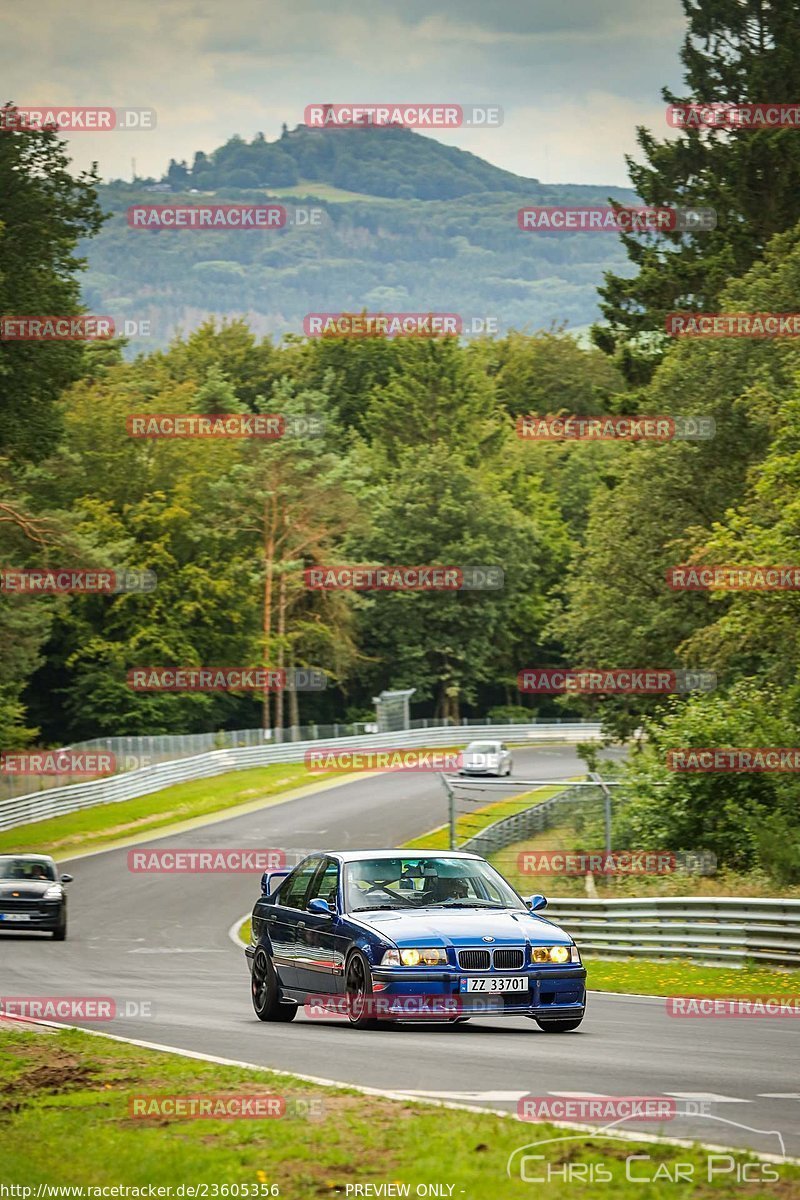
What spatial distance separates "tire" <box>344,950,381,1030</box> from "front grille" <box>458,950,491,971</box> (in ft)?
2.39

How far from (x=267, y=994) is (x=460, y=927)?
253 cm

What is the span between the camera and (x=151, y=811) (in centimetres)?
5800

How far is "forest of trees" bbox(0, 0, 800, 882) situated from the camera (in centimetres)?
3450

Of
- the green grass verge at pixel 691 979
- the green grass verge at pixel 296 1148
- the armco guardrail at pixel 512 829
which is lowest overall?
→ the armco guardrail at pixel 512 829

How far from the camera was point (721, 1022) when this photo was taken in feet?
49.0

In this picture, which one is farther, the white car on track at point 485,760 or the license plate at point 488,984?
the white car on track at point 485,760

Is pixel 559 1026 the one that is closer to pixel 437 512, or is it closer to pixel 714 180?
pixel 714 180

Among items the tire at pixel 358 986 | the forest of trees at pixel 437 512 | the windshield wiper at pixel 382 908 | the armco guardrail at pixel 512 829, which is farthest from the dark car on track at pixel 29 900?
the tire at pixel 358 986

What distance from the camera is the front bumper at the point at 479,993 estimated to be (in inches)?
516

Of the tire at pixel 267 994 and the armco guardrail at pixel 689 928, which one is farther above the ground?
the tire at pixel 267 994

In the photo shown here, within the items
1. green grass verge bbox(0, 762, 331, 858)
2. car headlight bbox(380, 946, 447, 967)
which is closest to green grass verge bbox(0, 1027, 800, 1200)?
car headlight bbox(380, 946, 447, 967)

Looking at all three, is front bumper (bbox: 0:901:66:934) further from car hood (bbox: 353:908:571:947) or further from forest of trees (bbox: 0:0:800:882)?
car hood (bbox: 353:908:571:947)

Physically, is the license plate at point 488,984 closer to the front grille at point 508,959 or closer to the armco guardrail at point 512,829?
the front grille at point 508,959

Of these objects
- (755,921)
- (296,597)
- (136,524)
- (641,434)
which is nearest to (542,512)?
(296,597)
